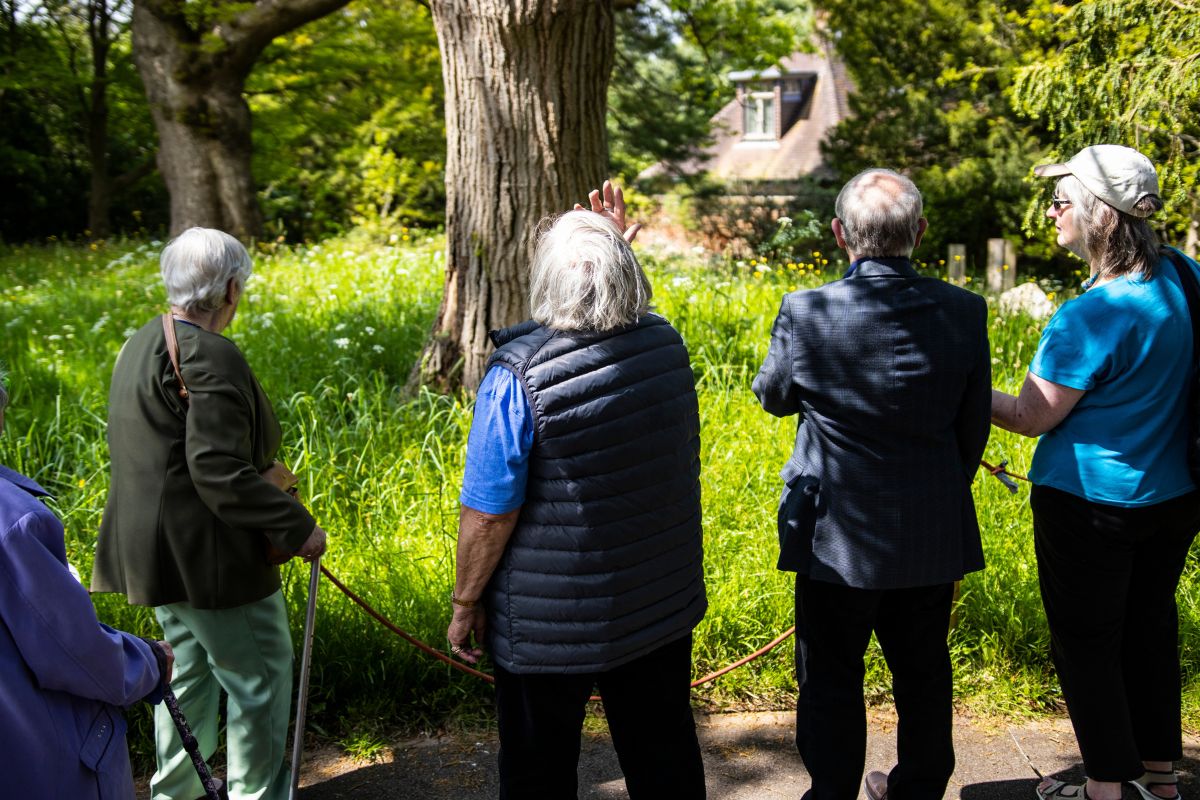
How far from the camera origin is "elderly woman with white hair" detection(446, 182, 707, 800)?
235cm

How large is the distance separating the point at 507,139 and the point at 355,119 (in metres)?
14.5

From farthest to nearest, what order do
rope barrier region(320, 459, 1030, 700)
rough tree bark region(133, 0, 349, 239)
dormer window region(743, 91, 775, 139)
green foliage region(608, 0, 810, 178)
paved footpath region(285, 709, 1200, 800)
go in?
dormer window region(743, 91, 775, 139) → green foliage region(608, 0, 810, 178) → rough tree bark region(133, 0, 349, 239) → rope barrier region(320, 459, 1030, 700) → paved footpath region(285, 709, 1200, 800)

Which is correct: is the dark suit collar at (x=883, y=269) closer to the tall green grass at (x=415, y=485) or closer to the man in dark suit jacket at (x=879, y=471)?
the man in dark suit jacket at (x=879, y=471)

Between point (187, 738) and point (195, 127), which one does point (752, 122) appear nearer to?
point (195, 127)

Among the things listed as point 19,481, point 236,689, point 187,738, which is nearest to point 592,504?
point 187,738

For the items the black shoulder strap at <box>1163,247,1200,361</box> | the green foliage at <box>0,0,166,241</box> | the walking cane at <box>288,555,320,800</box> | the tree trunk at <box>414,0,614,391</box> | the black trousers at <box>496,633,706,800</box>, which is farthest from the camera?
the green foliage at <box>0,0,166,241</box>

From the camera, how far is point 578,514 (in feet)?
7.83

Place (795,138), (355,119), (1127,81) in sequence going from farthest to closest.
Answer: (795,138) < (355,119) < (1127,81)

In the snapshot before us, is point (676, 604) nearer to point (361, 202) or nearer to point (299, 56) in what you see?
point (299, 56)

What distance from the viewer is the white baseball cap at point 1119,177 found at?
8.86ft

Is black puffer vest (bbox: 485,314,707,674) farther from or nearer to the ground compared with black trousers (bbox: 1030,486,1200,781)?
farther from the ground

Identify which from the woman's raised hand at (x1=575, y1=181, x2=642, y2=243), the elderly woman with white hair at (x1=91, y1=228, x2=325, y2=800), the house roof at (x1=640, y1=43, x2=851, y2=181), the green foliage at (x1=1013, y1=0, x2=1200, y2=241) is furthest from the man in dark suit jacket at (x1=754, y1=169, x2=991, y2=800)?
the house roof at (x1=640, y1=43, x2=851, y2=181)

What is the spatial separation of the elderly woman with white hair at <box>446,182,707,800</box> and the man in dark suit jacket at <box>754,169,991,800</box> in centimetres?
35

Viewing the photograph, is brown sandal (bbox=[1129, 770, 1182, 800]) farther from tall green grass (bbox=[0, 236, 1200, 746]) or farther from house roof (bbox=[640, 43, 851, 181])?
house roof (bbox=[640, 43, 851, 181])
